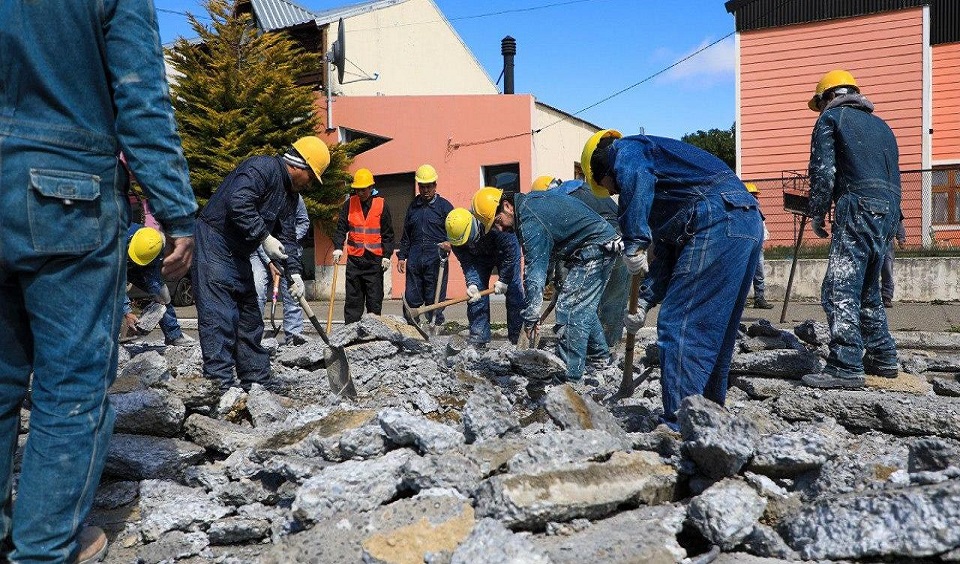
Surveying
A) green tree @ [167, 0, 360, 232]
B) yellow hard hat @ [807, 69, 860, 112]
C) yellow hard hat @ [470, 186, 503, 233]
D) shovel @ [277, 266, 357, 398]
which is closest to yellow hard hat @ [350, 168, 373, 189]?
yellow hard hat @ [470, 186, 503, 233]

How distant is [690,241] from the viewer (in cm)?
373

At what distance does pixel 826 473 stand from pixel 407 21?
58.3 feet

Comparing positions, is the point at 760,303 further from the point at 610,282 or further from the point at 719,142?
the point at 719,142

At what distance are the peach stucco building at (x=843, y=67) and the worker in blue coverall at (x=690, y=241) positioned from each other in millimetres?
10739

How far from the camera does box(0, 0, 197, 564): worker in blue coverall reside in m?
2.14

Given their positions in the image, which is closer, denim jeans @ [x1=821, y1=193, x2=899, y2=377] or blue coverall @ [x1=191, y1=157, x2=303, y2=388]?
denim jeans @ [x1=821, y1=193, x2=899, y2=377]

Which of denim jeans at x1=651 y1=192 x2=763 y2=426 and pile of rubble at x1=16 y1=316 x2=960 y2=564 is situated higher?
denim jeans at x1=651 y1=192 x2=763 y2=426

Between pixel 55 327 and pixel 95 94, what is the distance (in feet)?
2.32

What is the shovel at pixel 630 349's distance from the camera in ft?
14.5

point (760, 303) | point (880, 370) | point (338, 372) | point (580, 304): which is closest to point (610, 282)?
point (580, 304)

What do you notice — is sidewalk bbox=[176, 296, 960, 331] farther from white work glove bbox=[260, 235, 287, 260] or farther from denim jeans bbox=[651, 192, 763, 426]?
denim jeans bbox=[651, 192, 763, 426]

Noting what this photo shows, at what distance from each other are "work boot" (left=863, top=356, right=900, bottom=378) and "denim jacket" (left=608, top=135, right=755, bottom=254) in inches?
76.3

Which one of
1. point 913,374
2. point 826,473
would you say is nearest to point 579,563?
point 826,473

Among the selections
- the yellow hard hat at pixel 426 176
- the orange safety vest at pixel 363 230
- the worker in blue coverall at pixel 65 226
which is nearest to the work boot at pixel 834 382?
the worker in blue coverall at pixel 65 226
